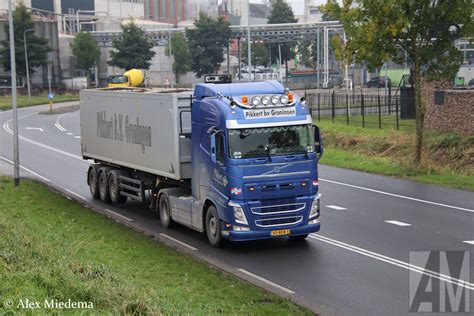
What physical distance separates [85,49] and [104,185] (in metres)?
70.8

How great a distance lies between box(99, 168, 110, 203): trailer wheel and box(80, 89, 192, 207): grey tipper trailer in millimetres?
30

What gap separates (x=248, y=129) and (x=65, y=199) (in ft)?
30.8

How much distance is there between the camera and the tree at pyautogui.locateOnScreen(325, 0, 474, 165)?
2639 cm

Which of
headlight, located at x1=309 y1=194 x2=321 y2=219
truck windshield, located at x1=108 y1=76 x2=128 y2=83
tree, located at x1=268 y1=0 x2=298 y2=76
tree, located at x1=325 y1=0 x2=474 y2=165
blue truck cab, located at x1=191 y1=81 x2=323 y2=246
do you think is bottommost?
headlight, located at x1=309 y1=194 x2=321 y2=219

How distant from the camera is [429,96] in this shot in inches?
1385

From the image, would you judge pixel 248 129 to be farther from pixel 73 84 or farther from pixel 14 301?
pixel 73 84

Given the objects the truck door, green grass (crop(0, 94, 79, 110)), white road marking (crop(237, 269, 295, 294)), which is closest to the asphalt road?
white road marking (crop(237, 269, 295, 294))

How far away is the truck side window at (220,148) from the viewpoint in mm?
16141

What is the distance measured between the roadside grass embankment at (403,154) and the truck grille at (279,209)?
31.9ft

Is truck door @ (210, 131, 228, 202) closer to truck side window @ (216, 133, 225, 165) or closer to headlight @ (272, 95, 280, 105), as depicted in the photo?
truck side window @ (216, 133, 225, 165)

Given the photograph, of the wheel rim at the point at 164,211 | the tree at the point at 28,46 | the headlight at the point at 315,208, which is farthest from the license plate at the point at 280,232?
the tree at the point at 28,46

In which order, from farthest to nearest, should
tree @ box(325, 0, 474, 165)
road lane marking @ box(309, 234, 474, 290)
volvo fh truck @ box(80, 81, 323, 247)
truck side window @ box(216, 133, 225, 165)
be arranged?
tree @ box(325, 0, 474, 165) → truck side window @ box(216, 133, 225, 165) → volvo fh truck @ box(80, 81, 323, 247) → road lane marking @ box(309, 234, 474, 290)

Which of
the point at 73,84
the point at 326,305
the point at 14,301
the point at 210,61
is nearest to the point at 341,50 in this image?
the point at 326,305

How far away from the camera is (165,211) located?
62.6 feet
